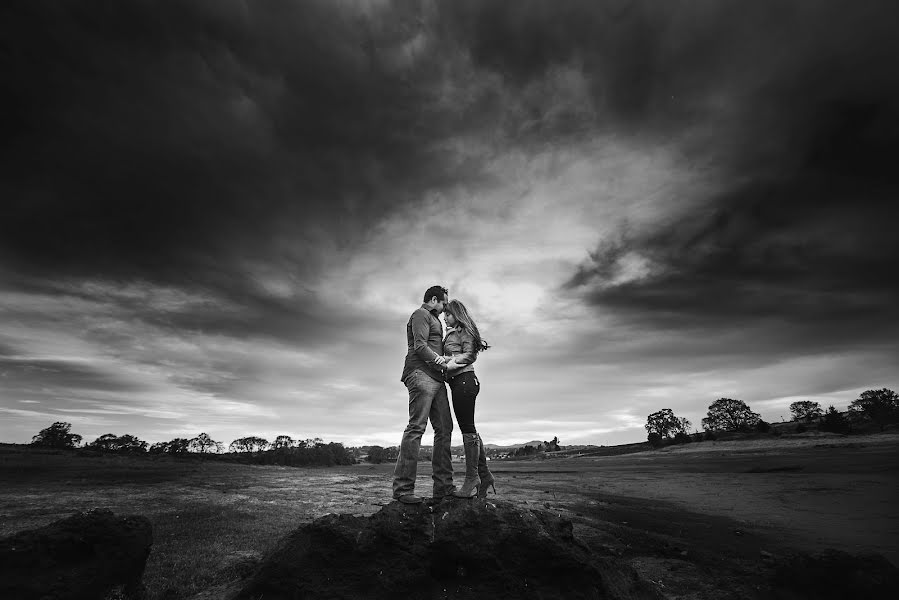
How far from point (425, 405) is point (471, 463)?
986 millimetres

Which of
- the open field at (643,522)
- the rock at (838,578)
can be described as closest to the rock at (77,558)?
the open field at (643,522)

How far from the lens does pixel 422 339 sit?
201 inches

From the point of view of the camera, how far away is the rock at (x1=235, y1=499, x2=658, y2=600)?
3.48 m

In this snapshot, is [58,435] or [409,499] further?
[58,435]

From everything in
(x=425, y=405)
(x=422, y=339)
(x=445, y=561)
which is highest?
(x=422, y=339)

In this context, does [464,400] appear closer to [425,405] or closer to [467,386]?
[467,386]

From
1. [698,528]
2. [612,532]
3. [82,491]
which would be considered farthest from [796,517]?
[82,491]

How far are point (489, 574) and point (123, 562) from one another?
141 inches

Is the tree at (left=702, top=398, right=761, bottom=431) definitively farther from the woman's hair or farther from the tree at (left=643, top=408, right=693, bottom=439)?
the woman's hair

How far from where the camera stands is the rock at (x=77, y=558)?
3.18 m

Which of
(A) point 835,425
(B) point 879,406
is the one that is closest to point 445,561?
(A) point 835,425

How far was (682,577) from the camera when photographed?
14.5ft

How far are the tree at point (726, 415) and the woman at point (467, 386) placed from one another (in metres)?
108

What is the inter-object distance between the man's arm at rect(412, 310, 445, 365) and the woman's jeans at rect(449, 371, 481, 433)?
0.48 meters
